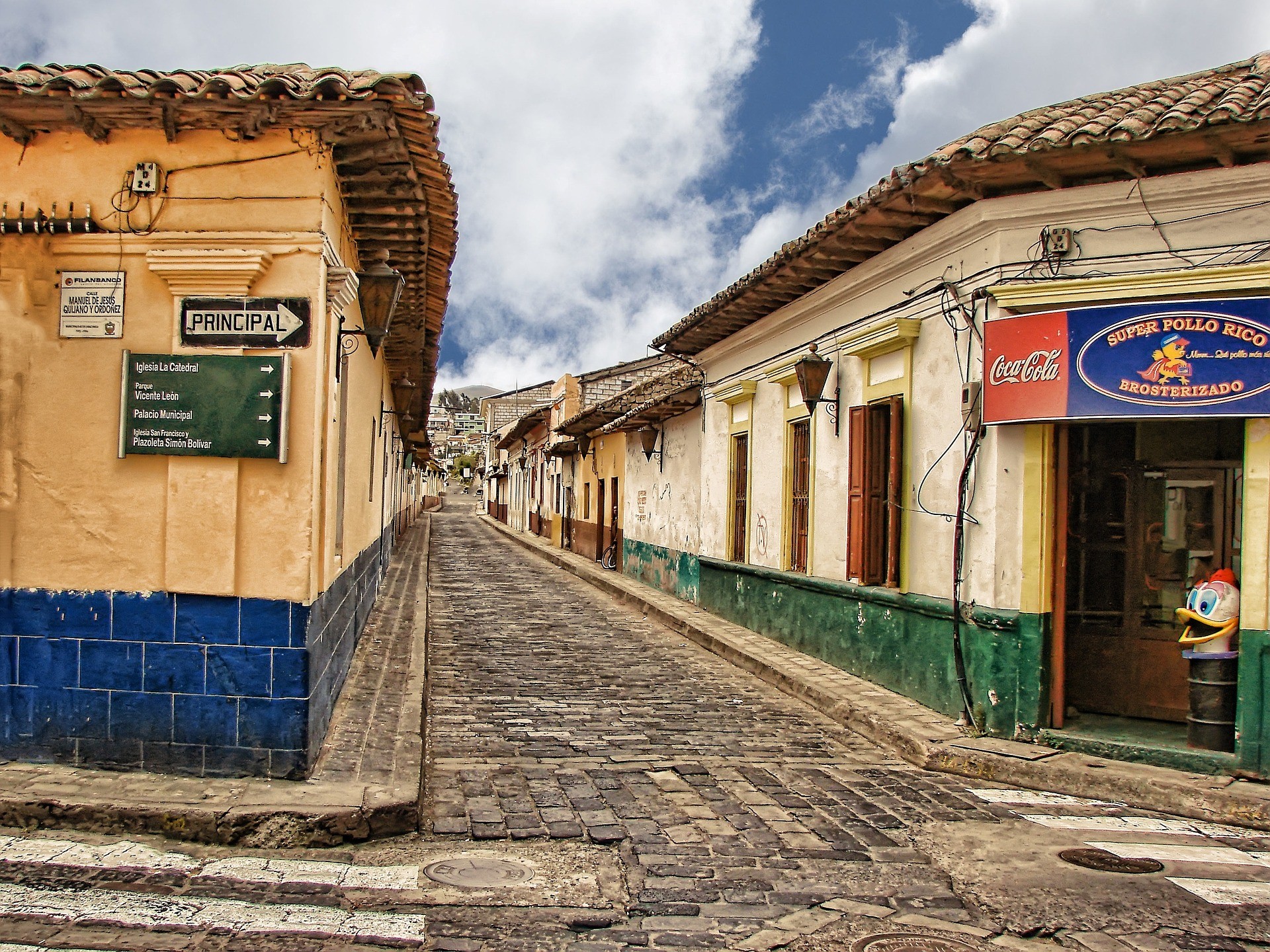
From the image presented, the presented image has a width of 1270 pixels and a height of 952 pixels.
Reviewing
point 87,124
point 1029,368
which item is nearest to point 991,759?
point 1029,368

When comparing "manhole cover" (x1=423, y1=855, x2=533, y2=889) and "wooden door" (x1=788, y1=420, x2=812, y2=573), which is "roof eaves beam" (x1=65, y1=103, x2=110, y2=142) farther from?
"wooden door" (x1=788, y1=420, x2=812, y2=573)

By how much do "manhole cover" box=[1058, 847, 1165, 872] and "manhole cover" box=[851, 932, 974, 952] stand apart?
4.23 feet

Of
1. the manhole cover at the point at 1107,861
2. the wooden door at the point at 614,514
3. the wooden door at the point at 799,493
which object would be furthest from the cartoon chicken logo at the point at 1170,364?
the wooden door at the point at 614,514

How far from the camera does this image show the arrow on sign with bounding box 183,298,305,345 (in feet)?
18.2

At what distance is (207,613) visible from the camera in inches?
218

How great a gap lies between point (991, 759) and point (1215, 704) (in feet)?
4.59

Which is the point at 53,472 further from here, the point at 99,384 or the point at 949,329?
the point at 949,329

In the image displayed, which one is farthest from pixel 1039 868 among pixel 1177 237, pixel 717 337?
pixel 717 337

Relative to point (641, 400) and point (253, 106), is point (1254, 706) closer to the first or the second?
point (253, 106)

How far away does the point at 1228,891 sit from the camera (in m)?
4.53

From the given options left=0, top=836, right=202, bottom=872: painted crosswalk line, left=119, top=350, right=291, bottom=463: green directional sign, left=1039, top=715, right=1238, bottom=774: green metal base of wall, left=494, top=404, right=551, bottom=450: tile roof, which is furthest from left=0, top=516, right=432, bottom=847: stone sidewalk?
left=494, top=404, right=551, bottom=450: tile roof

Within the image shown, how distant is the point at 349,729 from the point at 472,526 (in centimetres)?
3871

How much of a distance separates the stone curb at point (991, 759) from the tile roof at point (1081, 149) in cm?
380

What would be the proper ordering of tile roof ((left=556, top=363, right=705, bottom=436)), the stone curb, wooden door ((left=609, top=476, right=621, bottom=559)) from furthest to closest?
wooden door ((left=609, top=476, right=621, bottom=559)), tile roof ((left=556, top=363, right=705, bottom=436)), the stone curb
